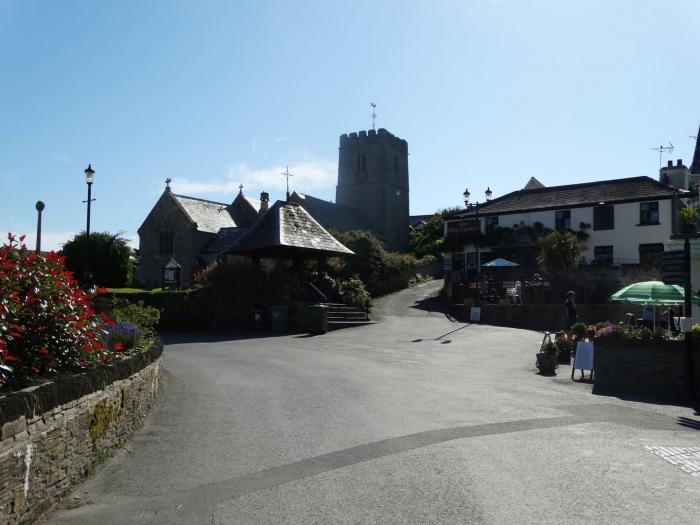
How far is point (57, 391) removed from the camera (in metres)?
6.04

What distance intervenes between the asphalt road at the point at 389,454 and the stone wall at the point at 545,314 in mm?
11682

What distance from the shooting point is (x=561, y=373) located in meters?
15.9

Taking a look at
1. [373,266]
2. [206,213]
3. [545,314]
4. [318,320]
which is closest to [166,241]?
[206,213]

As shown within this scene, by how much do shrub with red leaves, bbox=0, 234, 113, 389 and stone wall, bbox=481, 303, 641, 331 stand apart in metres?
22.0

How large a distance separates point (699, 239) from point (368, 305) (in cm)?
1528

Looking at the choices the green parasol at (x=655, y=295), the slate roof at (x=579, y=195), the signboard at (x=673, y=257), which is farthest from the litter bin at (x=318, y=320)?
the slate roof at (x=579, y=195)

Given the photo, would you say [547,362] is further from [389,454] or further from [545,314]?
[545,314]

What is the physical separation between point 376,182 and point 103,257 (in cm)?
3844

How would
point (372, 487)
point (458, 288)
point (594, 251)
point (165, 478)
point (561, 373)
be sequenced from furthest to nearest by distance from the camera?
1. point (594, 251)
2. point (458, 288)
3. point (561, 373)
4. point (165, 478)
5. point (372, 487)

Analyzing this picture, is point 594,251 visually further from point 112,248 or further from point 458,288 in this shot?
point 112,248

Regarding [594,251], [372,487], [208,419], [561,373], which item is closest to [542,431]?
[372,487]

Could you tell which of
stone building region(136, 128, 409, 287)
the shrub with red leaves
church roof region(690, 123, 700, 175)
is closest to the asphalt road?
the shrub with red leaves

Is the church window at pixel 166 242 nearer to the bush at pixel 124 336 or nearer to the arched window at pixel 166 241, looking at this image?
the arched window at pixel 166 241

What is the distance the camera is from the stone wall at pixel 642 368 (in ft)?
42.7
